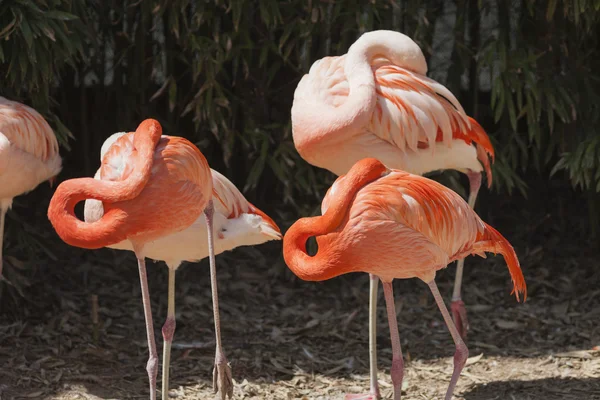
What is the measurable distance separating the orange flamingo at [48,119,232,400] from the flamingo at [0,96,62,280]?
28.7 inches

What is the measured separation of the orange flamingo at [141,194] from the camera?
9.65ft

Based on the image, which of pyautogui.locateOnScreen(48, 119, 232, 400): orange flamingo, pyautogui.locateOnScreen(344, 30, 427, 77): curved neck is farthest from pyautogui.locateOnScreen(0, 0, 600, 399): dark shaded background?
pyautogui.locateOnScreen(48, 119, 232, 400): orange flamingo

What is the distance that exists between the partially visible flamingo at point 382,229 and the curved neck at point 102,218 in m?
0.48

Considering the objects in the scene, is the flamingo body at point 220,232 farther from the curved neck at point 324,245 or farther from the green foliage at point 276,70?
the green foliage at point 276,70

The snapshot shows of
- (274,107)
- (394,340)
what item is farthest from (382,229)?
(274,107)

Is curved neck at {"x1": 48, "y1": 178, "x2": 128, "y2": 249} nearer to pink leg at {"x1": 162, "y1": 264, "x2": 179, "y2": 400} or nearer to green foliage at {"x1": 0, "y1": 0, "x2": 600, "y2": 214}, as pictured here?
pink leg at {"x1": 162, "y1": 264, "x2": 179, "y2": 400}

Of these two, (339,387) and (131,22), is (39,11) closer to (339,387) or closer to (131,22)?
(131,22)

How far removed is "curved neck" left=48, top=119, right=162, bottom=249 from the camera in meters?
2.92

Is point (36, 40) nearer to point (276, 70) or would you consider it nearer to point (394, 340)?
point (276, 70)

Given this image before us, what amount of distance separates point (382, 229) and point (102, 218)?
83 cm

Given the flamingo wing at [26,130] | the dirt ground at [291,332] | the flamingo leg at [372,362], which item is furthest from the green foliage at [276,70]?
the flamingo leg at [372,362]

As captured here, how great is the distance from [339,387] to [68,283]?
5.19 ft

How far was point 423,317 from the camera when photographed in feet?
15.0

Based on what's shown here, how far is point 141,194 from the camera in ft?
9.85
